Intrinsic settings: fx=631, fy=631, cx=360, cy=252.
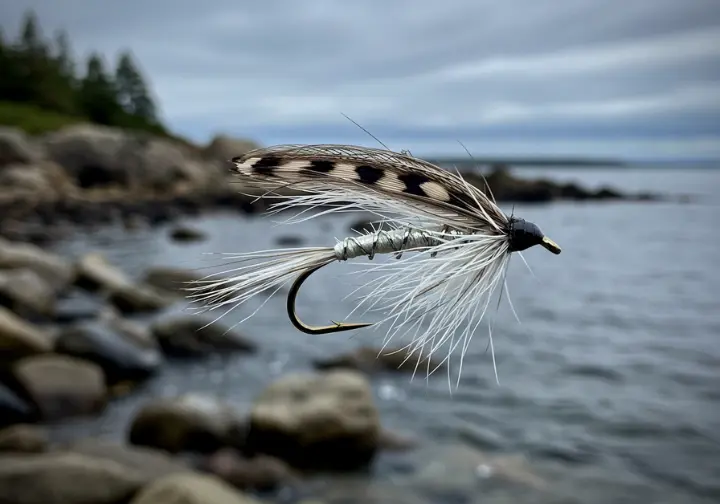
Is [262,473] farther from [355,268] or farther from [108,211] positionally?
[108,211]

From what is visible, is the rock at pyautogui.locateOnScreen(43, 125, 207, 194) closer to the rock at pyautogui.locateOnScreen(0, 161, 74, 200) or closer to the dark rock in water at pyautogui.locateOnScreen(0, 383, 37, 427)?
the rock at pyautogui.locateOnScreen(0, 161, 74, 200)

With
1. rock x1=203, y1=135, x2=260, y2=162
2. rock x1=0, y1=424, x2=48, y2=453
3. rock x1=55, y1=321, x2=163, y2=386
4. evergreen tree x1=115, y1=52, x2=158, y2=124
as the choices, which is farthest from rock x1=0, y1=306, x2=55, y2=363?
evergreen tree x1=115, y1=52, x2=158, y2=124

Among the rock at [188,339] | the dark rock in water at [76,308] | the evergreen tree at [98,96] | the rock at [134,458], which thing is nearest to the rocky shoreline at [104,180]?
the evergreen tree at [98,96]

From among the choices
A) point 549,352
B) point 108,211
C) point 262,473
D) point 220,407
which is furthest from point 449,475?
point 108,211

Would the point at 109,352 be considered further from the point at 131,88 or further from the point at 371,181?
the point at 131,88

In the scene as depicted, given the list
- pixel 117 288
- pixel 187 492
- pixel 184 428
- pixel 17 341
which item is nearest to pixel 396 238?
pixel 187 492

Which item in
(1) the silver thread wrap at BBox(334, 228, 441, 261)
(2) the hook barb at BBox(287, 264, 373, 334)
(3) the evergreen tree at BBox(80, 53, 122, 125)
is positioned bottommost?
(2) the hook barb at BBox(287, 264, 373, 334)
